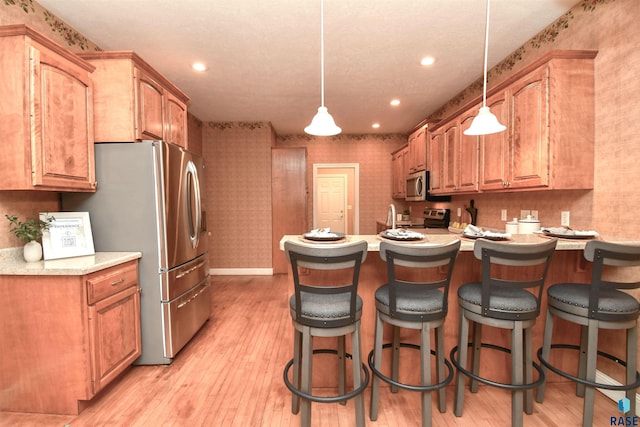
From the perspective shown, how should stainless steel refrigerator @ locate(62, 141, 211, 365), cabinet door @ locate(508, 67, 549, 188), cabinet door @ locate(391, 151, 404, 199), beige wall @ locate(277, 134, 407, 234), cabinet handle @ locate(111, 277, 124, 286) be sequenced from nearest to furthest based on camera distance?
cabinet handle @ locate(111, 277, 124, 286)
cabinet door @ locate(508, 67, 549, 188)
stainless steel refrigerator @ locate(62, 141, 211, 365)
cabinet door @ locate(391, 151, 404, 199)
beige wall @ locate(277, 134, 407, 234)

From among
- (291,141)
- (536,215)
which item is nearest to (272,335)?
(536,215)

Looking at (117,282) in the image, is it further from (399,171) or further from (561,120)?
(399,171)

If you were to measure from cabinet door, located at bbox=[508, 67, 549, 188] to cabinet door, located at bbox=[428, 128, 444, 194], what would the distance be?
4.39 feet

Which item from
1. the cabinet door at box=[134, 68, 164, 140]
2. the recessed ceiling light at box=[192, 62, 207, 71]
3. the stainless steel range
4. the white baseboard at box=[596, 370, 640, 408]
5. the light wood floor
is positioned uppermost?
the recessed ceiling light at box=[192, 62, 207, 71]

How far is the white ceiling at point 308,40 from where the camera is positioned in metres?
2.15

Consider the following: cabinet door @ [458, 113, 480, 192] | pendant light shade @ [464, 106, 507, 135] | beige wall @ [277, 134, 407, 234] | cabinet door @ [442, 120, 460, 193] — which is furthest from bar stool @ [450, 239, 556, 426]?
beige wall @ [277, 134, 407, 234]

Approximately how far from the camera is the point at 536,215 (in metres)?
2.58

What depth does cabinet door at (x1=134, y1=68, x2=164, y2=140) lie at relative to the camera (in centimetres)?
224

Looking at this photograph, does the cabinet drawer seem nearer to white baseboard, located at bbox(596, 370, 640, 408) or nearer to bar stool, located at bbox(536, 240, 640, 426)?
bar stool, located at bbox(536, 240, 640, 426)

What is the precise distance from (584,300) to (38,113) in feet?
11.0

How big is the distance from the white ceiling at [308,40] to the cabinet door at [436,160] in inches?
23.6

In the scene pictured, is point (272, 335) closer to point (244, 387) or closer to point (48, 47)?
point (244, 387)

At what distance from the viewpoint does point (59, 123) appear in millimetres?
1876

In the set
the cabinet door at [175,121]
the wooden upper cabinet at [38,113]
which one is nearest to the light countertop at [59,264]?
the wooden upper cabinet at [38,113]
